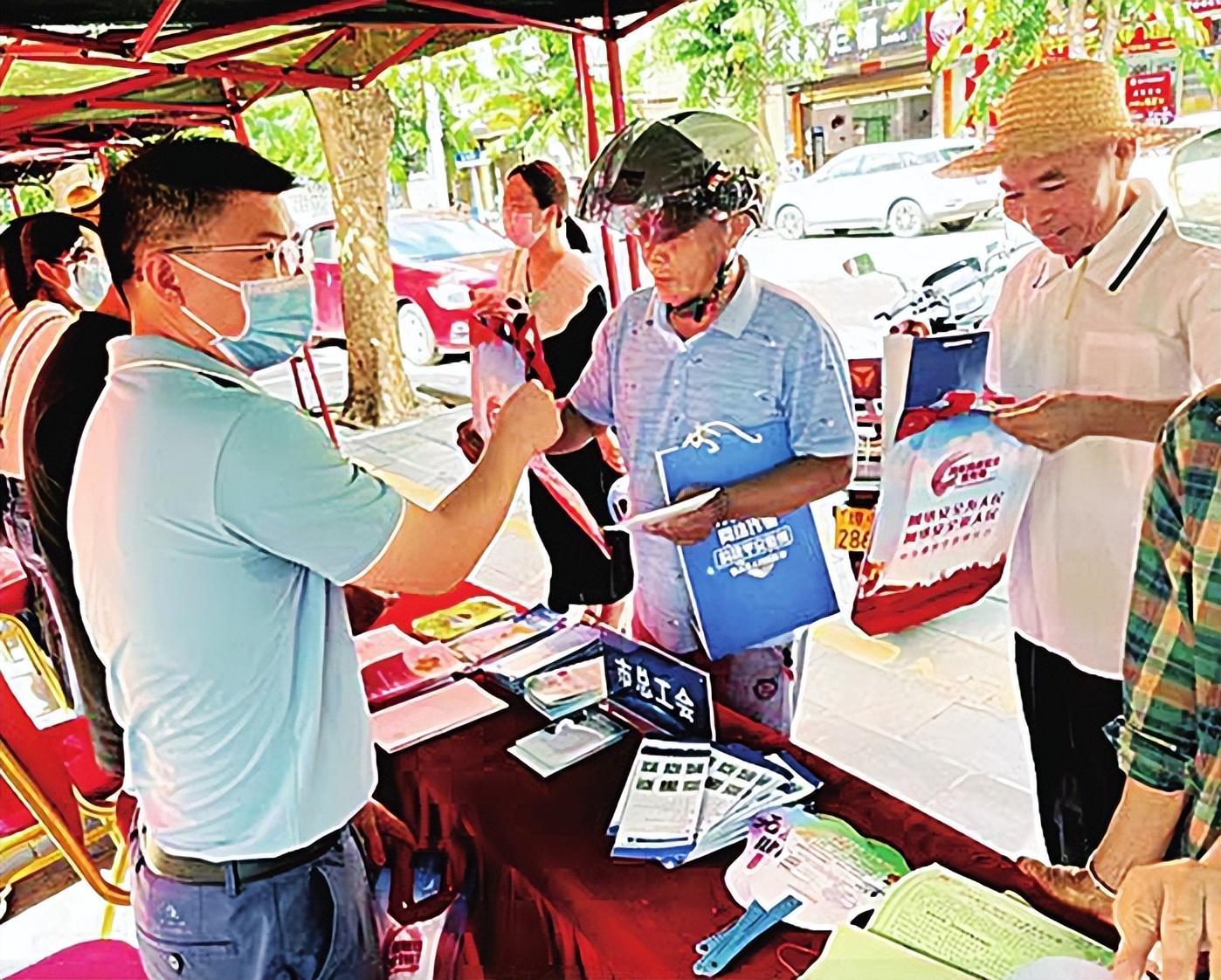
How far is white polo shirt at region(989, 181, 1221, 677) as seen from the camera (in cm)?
138

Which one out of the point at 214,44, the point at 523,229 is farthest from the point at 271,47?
the point at 523,229

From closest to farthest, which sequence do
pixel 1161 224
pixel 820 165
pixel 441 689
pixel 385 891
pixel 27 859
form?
pixel 1161 224, pixel 385 891, pixel 441 689, pixel 27 859, pixel 820 165

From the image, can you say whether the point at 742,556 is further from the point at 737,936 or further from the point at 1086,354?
the point at 737,936

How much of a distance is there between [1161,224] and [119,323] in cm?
149

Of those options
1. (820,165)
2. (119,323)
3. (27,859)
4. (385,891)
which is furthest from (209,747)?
(820,165)

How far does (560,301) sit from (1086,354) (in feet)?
4.20

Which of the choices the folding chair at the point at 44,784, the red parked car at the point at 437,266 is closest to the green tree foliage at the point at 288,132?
the red parked car at the point at 437,266

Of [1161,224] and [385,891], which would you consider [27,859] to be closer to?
[385,891]

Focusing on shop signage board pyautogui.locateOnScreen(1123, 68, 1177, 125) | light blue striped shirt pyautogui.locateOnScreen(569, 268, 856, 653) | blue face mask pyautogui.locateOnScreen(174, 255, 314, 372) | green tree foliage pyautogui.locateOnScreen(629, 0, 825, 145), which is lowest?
light blue striped shirt pyautogui.locateOnScreen(569, 268, 856, 653)

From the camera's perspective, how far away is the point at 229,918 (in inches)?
48.7

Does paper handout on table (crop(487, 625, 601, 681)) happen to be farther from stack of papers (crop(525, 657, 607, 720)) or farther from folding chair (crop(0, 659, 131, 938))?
folding chair (crop(0, 659, 131, 938))

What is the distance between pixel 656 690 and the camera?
155cm

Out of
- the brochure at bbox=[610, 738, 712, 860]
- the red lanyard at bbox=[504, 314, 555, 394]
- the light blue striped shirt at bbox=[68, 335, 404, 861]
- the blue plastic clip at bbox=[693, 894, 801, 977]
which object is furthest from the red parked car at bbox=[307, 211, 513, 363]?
the blue plastic clip at bbox=[693, 894, 801, 977]

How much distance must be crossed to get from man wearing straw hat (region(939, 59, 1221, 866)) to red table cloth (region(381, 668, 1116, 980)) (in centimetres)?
42
